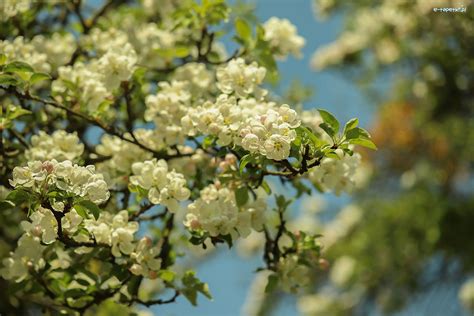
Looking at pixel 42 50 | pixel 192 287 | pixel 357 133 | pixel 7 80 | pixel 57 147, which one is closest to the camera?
pixel 357 133

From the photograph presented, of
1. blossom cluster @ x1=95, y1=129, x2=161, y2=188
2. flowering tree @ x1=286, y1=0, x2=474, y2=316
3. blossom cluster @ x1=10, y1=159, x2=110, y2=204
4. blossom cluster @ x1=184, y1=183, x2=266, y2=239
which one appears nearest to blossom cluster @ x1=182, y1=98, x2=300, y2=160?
blossom cluster @ x1=184, y1=183, x2=266, y2=239

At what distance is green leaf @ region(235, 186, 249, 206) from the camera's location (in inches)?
88.0

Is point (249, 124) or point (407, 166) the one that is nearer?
point (249, 124)

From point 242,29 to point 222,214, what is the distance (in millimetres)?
1008

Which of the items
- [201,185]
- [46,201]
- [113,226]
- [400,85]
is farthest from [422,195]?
[46,201]

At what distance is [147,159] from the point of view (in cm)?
257

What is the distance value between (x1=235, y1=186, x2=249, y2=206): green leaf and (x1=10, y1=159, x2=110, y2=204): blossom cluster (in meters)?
0.58

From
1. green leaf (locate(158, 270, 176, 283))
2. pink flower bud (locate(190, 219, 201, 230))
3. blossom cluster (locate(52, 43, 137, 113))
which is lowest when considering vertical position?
green leaf (locate(158, 270, 176, 283))

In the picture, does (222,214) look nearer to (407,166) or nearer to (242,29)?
(242,29)

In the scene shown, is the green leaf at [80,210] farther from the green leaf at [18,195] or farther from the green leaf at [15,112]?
the green leaf at [15,112]

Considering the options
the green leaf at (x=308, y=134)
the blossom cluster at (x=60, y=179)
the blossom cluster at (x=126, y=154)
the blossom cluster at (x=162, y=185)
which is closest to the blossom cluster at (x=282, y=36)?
the blossom cluster at (x=126, y=154)

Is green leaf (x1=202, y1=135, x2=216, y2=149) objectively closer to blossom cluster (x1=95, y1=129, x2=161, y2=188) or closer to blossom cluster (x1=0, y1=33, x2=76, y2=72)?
blossom cluster (x1=95, y1=129, x2=161, y2=188)

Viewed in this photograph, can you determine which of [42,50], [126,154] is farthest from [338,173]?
[42,50]

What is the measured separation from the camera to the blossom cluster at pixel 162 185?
7.01ft
